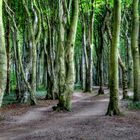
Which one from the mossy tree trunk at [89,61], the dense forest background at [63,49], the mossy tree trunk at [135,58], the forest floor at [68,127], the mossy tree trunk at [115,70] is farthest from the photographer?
the mossy tree trunk at [89,61]

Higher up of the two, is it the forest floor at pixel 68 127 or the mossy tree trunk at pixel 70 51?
the mossy tree trunk at pixel 70 51

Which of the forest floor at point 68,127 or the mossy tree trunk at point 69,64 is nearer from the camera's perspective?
the forest floor at point 68,127

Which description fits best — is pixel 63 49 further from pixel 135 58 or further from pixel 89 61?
pixel 89 61

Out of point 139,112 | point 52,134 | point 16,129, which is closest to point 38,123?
point 16,129

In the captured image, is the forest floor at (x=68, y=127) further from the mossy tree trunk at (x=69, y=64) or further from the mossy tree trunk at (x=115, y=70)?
the mossy tree trunk at (x=69, y=64)

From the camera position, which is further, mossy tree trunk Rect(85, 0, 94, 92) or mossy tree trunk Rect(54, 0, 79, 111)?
mossy tree trunk Rect(85, 0, 94, 92)

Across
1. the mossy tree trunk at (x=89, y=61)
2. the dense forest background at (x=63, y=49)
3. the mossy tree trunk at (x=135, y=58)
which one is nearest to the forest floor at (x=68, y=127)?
the dense forest background at (x=63, y=49)

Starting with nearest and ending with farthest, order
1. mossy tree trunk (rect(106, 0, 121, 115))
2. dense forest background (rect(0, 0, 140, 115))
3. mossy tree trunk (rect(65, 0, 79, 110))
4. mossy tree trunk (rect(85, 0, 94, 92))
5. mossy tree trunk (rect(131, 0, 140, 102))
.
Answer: mossy tree trunk (rect(106, 0, 121, 115))
dense forest background (rect(0, 0, 140, 115))
mossy tree trunk (rect(65, 0, 79, 110))
mossy tree trunk (rect(131, 0, 140, 102))
mossy tree trunk (rect(85, 0, 94, 92))

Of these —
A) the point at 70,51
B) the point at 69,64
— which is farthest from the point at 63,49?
the point at 69,64

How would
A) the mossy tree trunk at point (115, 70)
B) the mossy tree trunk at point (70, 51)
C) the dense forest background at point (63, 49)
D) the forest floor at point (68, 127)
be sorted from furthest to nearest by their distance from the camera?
the mossy tree trunk at point (70, 51) < the dense forest background at point (63, 49) < the mossy tree trunk at point (115, 70) < the forest floor at point (68, 127)

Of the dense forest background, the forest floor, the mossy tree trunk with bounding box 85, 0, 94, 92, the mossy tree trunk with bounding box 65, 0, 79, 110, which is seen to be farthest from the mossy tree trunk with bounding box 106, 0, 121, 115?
the mossy tree trunk with bounding box 85, 0, 94, 92

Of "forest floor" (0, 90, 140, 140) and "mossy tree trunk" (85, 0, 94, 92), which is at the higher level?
"mossy tree trunk" (85, 0, 94, 92)

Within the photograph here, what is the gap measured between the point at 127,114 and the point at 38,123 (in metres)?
4.56

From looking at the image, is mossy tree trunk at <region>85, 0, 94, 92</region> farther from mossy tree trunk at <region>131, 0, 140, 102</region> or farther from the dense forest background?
mossy tree trunk at <region>131, 0, 140, 102</region>
